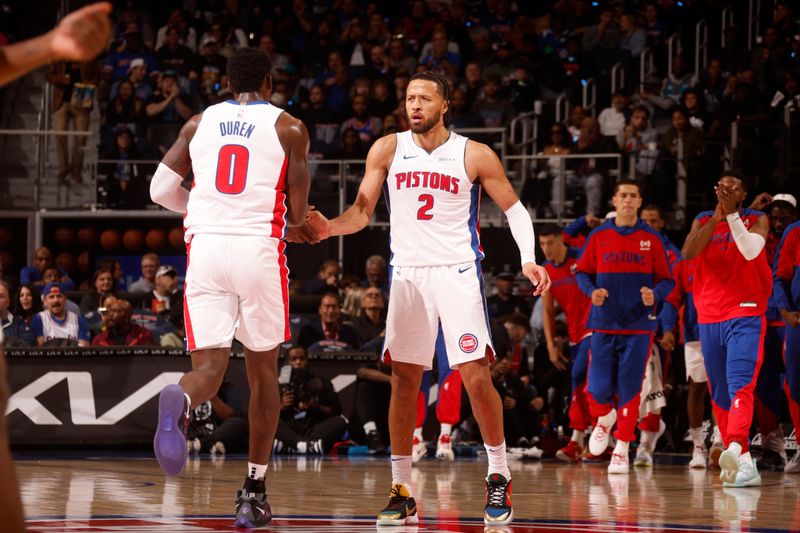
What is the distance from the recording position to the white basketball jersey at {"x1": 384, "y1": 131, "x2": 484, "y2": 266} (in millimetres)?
7141

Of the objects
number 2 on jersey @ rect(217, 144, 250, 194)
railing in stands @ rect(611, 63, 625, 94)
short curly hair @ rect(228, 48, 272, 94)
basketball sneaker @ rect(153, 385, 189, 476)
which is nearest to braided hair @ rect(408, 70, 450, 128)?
short curly hair @ rect(228, 48, 272, 94)

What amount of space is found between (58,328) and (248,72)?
7.68 metres

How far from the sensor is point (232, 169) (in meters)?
6.48

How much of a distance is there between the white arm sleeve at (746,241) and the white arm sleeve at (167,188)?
5.12m

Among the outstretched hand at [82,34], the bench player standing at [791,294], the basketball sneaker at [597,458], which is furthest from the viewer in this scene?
the basketball sneaker at [597,458]

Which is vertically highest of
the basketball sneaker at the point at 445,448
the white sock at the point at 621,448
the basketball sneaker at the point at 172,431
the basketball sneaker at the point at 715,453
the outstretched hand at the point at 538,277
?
the outstretched hand at the point at 538,277

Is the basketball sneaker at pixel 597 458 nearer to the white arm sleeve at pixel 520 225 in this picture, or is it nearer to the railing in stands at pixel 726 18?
the white arm sleeve at pixel 520 225

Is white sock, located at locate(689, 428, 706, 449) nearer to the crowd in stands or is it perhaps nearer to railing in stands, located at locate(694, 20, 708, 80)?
the crowd in stands

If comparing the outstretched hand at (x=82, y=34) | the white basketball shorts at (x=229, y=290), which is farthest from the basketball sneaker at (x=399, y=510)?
the outstretched hand at (x=82, y=34)

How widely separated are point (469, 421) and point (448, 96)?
23.3 ft

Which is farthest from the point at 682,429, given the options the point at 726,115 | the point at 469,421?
the point at 726,115

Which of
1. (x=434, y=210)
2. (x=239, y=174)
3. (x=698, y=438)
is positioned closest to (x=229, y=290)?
(x=239, y=174)

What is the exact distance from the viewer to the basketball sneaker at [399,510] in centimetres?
665

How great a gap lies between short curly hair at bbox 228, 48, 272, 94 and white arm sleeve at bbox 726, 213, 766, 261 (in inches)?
191
